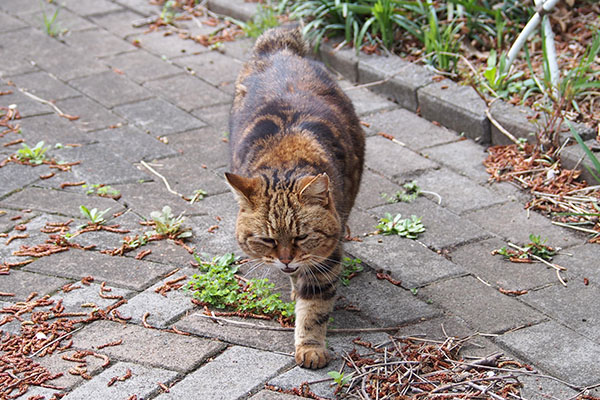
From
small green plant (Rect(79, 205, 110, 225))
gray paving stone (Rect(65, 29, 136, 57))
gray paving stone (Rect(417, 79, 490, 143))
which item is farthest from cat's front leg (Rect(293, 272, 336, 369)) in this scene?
gray paving stone (Rect(65, 29, 136, 57))

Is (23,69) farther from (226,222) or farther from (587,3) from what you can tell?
(587,3)

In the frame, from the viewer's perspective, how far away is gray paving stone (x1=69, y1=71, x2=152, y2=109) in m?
5.47

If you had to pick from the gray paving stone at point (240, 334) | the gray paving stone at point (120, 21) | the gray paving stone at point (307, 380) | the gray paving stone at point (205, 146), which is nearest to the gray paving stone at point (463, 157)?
the gray paving stone at point (205, 146)

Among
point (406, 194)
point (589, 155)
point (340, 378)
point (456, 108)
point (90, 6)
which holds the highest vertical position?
point (589, 155)

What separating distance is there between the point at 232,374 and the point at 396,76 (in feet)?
10.3

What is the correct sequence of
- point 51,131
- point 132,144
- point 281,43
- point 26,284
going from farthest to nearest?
point 51,131 → point 132,144 → point 281,43 → point 26,284

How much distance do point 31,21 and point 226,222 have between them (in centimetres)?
403

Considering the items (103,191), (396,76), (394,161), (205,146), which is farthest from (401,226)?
(396,76)

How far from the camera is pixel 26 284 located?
3389mm

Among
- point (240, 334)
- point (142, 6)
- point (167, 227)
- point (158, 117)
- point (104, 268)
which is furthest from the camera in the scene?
point (142, 6)

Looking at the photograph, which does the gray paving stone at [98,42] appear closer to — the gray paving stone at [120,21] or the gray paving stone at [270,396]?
the gray paving stone at [120,21]

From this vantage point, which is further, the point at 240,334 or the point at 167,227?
the point at 167,227

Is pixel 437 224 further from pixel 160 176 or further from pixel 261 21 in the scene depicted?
pixel 261 21

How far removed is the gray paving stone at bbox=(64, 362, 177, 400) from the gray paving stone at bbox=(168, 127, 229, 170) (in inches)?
76.2
